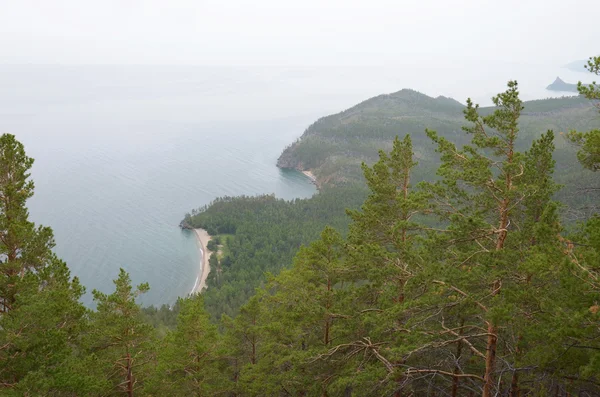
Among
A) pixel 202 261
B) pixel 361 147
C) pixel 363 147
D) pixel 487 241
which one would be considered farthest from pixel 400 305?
pixel 363 147

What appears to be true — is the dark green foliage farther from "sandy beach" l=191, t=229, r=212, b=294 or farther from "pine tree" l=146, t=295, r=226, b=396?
"pine tree" l=146, t=295, r=226, b=396

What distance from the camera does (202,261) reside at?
83.8m

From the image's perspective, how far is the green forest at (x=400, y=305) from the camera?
917cm

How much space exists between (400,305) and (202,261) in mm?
76684

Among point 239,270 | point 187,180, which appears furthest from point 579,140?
point 187,180

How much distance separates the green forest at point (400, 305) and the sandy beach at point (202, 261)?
5381 cm

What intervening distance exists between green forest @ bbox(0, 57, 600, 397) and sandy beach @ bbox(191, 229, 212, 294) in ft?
177

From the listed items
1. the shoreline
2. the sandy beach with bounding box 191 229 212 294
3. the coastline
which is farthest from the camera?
the coastline

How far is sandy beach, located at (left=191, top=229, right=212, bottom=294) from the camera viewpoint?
237 feet

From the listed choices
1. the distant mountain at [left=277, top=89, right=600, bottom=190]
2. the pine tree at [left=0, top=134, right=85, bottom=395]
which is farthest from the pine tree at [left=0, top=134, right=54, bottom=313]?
the distant mountain at [left=277, top=89, right=600, bottom=190]

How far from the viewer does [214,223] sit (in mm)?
96312

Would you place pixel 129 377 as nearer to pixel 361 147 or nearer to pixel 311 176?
pixel 311 176

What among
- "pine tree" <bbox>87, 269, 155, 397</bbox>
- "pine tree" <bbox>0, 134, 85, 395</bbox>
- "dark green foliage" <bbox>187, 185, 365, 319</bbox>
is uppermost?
"pine tree" <bbox>0, 134, 85, 395</bbox>

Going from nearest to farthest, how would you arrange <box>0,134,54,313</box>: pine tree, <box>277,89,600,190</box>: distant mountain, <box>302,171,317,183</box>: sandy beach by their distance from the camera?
<box>0,134,54,313</box>: pine tree
<box>277,89,600,190</box>: distant mountain
<box>302,171,317,183</box>: sandy beach
